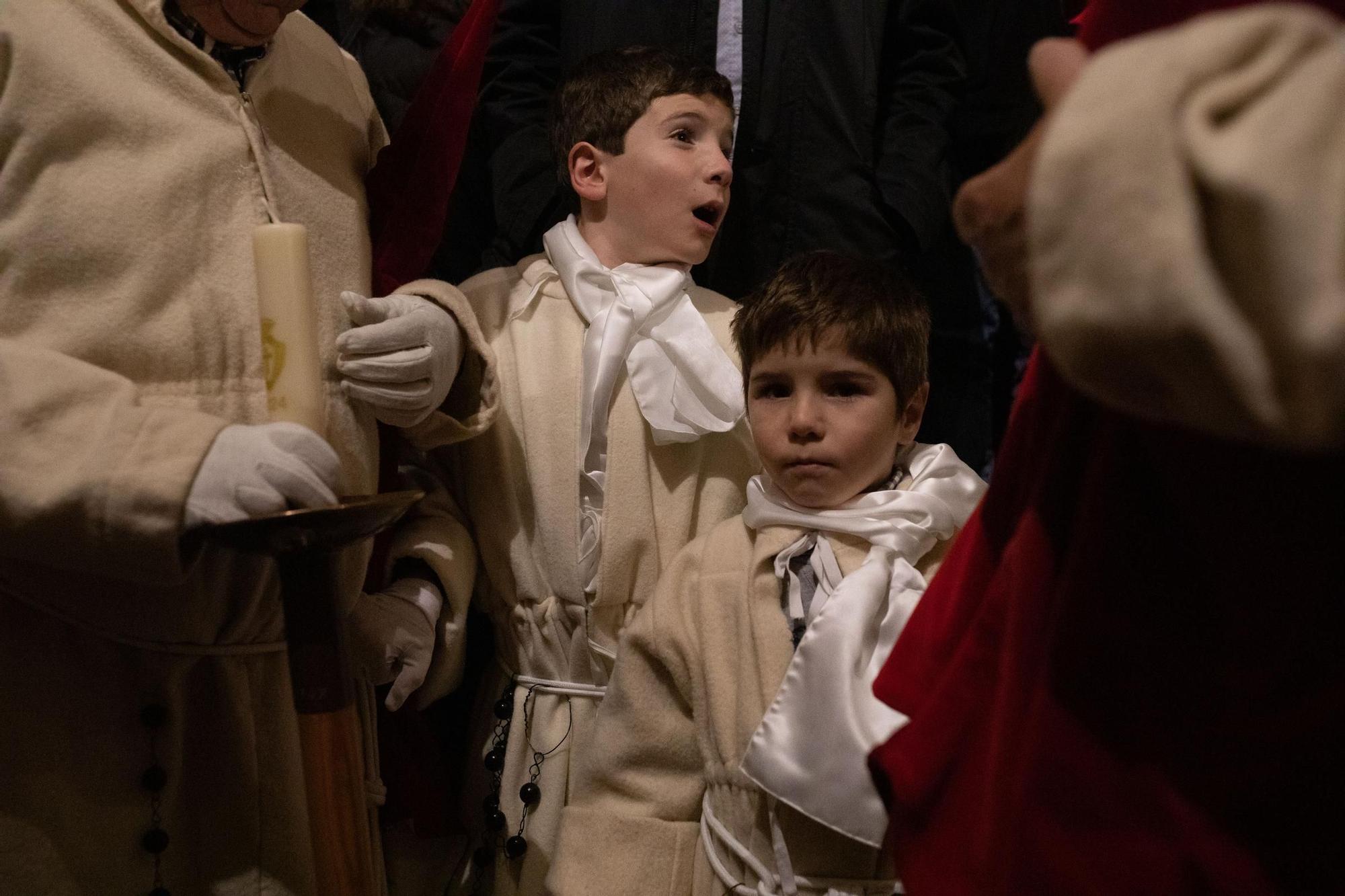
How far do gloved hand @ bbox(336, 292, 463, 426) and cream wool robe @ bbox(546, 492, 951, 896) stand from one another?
0.38 metres

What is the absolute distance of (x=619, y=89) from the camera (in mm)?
1891

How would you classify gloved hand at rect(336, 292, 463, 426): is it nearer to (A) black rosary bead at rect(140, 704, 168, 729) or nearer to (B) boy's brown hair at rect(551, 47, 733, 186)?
(A) black rosary bead at rect(140, 704, 168, 729)

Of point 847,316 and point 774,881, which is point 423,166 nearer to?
point 847,316

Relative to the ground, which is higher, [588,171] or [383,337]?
[588,171]

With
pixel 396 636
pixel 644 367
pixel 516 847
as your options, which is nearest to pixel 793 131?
pixel 644 367

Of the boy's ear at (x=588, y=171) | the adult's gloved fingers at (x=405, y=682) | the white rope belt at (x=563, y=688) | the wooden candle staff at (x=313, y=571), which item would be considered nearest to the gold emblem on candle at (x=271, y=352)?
the wooden candle staff at (x=313, y=571)

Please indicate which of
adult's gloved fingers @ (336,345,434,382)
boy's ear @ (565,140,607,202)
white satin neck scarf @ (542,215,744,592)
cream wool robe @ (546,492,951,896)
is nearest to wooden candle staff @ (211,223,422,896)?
adult's gloved fingers @ (336,345,434,382)

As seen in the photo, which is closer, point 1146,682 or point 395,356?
point 1146,682

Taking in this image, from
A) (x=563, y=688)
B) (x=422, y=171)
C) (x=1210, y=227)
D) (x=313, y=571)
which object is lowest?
(x=563, y=688)

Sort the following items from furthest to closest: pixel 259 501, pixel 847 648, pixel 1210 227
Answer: pixel 847 648 < pixel 259 501 < pixel 1210 227

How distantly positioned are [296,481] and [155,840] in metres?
0.50

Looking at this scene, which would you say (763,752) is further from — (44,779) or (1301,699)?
(44,779)

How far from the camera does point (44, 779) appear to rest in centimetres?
127

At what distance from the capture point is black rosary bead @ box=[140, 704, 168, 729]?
1305mm
